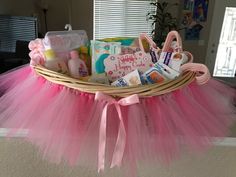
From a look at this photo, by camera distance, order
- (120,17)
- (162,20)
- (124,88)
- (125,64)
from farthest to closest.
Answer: (120,17), (162,20), (125,64), (124,88)

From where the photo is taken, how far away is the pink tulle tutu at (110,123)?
0.45 m

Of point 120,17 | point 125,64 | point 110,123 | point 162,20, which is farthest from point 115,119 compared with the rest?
point 120,17

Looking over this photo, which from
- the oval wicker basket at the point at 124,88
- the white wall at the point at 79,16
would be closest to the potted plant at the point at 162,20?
the white wall at the point at 79,16

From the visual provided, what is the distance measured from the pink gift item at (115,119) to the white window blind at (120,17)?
124 inches

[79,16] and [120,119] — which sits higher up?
[79,16]

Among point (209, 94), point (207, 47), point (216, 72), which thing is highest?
point (209, 94)

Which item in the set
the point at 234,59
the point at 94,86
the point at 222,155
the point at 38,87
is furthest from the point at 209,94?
the point at 234,59

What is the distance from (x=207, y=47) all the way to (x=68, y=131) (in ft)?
11.8

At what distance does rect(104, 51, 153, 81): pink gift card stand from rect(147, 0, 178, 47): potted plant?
2886 mm

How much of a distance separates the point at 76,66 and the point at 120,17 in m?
3.20

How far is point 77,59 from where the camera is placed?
1.86 feet

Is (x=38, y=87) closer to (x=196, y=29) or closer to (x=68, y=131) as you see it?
(x=68, y=131)

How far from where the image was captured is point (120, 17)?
3.58m

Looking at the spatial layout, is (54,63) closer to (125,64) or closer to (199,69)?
(125,64)
